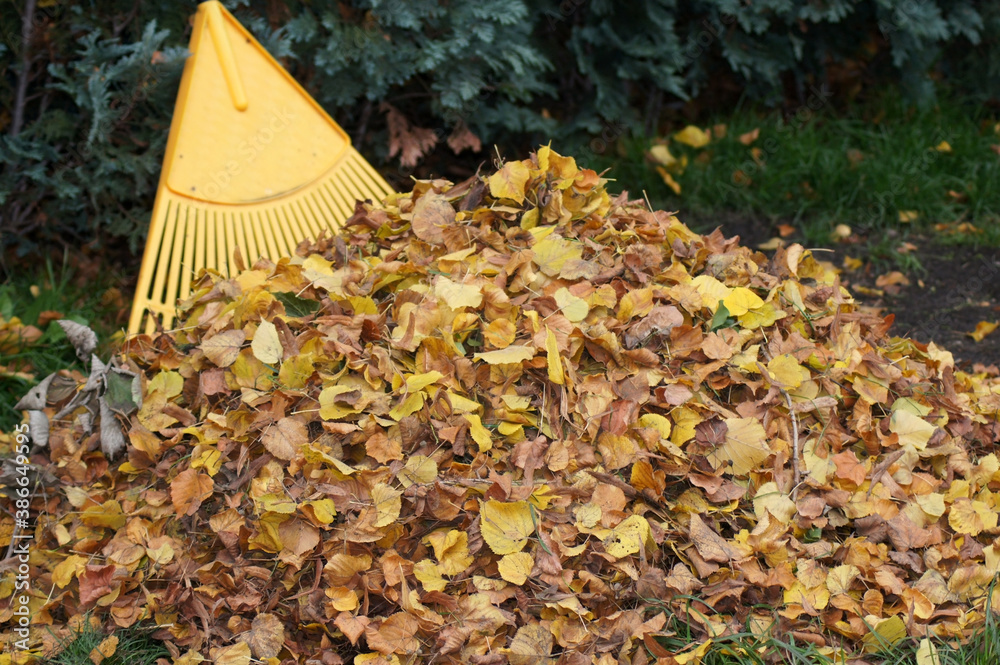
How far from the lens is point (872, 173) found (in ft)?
10.5

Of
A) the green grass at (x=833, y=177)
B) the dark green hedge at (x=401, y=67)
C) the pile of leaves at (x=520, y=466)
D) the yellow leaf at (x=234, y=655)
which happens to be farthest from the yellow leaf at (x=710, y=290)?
the green grass at (x=833, y=177)

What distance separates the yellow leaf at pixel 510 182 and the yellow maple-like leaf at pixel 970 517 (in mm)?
1064

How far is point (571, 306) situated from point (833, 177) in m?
2.05

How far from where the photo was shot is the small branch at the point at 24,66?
2580 mm

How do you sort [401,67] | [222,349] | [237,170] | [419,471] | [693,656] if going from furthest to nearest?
1. [401,67]
2. [237,170]
3. [222,349]
4. [419,471]
5. [693,656]

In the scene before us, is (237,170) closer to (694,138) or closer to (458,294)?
(458,294)

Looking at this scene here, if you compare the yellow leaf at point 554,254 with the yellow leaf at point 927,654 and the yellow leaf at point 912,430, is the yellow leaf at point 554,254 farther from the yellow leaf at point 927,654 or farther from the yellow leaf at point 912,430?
the yellow leaf at point 927,654

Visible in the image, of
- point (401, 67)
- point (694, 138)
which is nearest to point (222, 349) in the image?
point (401, 67)

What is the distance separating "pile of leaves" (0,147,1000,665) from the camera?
1385 mm

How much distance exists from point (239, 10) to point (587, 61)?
1313 mm

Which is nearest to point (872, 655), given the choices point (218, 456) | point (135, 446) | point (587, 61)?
point (218, 456)

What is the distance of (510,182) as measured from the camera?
181 cm

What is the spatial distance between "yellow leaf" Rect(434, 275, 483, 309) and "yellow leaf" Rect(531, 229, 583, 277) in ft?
0.54

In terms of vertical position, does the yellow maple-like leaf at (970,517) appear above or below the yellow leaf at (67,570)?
below
